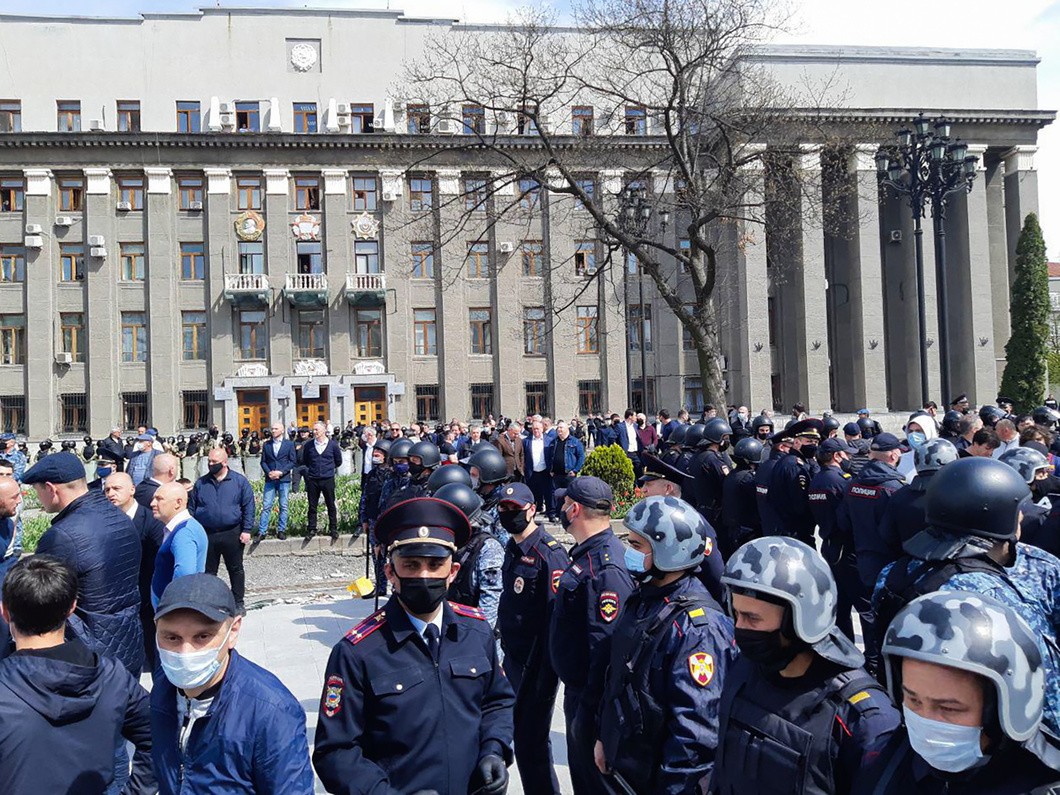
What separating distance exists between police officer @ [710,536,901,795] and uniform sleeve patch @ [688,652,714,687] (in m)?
0.42

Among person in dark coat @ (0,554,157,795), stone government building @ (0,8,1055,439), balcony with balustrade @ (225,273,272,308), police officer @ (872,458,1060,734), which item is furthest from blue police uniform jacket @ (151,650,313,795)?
balcony with balustrade @ (225,273,272,308)

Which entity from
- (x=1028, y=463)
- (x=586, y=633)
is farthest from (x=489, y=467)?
(x=1028, y=463)

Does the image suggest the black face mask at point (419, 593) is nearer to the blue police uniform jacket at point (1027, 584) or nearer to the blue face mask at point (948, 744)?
the blue face mask at point (948, 744)

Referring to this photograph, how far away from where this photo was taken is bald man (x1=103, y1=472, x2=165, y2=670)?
649 centimetres

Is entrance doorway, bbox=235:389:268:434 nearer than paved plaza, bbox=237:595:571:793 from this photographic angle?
No

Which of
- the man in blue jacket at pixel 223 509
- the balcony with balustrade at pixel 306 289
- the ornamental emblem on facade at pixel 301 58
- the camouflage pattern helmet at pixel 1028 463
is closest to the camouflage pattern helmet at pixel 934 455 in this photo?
the camouflage pattern helmet at pixel 1028 463

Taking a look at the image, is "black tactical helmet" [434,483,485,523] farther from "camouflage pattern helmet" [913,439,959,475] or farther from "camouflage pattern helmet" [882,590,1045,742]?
"camouflage pattern helmet" [882,590,1045,742]

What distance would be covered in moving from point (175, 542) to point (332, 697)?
3447 millimetres

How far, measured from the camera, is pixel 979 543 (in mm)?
4086

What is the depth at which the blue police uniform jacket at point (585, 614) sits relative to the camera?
4219 mm

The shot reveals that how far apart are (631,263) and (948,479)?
4159cm

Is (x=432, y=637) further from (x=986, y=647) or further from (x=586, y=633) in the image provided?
(x=986, y=647)

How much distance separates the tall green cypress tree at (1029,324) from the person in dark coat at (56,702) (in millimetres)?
41826

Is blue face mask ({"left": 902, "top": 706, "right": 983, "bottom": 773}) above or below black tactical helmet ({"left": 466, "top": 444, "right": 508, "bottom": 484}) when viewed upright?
below
